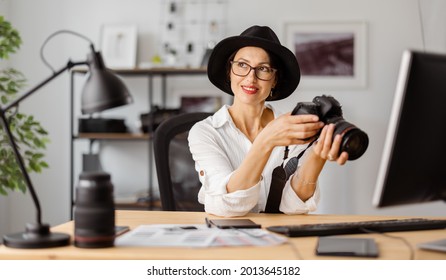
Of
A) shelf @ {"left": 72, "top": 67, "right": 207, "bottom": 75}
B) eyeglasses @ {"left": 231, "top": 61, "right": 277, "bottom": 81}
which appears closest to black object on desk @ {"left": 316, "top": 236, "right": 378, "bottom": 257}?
eyeglasses @ {"left": 231, "top": 61, "right": 277, "bottom": 81}

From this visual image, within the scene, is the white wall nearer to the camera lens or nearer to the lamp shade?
the camera lens

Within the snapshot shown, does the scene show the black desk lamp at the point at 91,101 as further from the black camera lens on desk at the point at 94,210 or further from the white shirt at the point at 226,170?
the white shirt at the point at 226,170

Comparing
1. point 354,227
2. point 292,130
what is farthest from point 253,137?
point 354,227

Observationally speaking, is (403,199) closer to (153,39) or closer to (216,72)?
(216,72)

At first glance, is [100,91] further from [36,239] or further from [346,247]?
[346,247]

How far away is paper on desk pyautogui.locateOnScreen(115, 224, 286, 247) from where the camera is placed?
3.80 feet

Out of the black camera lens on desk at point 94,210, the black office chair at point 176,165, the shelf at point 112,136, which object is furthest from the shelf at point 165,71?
the black camera lens on desk at point 94,210

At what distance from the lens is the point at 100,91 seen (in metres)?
1.18

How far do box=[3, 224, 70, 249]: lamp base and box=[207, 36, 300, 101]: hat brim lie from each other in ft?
3.28

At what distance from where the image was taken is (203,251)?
1101mm

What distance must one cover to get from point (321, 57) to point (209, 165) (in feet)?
8.70

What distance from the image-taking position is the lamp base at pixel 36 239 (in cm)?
114

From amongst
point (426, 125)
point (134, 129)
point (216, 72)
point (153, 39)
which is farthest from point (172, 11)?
point (426, 125)

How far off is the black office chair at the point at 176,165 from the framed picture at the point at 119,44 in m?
2.22
